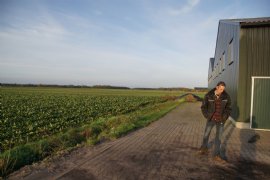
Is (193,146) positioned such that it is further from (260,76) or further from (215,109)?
(260,76)

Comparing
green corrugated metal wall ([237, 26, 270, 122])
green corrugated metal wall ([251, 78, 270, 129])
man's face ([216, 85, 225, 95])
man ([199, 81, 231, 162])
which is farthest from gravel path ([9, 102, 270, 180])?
green corrugated metal wall ([237, 26, 270, 122])

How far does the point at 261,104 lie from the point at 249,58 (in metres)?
2.00

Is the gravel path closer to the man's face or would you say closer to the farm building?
the man's face

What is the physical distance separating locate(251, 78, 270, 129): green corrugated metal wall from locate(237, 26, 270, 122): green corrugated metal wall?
0.81 ft

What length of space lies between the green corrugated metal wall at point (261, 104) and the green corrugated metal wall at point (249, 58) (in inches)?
9.7

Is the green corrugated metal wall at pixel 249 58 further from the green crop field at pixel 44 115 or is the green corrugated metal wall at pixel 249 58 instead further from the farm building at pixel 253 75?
the green crop field at pixel 44 115

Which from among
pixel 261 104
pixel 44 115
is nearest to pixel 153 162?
pixel 261 104

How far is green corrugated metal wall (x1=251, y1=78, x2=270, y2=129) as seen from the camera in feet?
36.9

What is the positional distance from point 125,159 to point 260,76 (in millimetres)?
7743

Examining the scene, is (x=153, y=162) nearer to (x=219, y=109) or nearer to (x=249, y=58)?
(x=219, y=109)

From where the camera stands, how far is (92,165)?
5793 millimetres

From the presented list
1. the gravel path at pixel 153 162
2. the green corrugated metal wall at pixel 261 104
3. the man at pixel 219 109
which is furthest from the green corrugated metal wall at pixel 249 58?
the man at pixel 219 109

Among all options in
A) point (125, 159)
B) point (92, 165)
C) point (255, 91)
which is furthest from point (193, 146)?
point (255, 91)

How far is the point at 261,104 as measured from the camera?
11.3m
